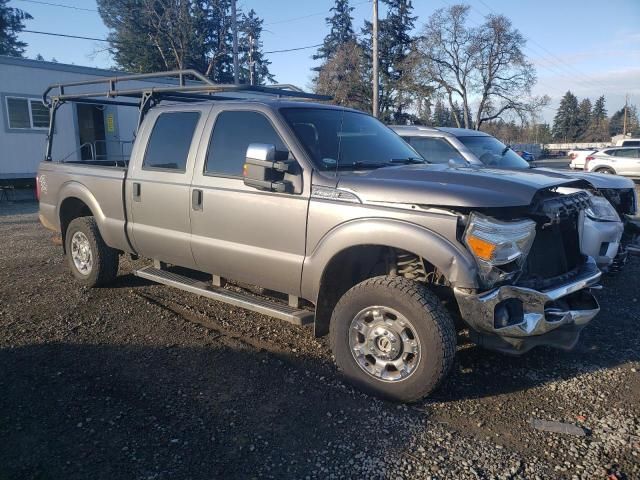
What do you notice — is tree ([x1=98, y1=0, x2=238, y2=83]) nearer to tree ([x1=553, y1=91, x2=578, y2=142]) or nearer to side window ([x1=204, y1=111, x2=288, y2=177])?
side window ([x1=204, y1=111, x2=288, y2=177])

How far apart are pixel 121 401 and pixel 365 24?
51.9 metres

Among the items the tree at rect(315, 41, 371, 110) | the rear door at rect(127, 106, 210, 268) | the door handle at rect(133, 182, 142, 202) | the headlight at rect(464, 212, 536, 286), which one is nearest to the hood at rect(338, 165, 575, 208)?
the headlight at rect(464, 212, 536, 286)

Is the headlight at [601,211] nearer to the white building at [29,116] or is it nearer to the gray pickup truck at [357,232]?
the gray pickup truck at [357,232]

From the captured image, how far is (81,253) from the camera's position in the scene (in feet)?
20.0

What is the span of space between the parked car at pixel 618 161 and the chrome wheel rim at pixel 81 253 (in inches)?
781

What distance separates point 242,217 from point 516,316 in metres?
2.21

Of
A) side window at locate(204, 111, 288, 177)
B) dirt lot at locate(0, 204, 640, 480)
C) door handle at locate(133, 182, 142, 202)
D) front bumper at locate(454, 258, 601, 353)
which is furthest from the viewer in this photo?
door handle at locate(133, 182, 142, 202)

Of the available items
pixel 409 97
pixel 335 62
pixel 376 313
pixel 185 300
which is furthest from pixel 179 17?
pixel 376 313

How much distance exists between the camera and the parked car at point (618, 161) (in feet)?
67.4

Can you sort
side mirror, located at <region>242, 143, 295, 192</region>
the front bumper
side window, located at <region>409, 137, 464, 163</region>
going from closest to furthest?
the front bumper, side mirror, located at <region>242, 143, 295, 192</region>, side window, located at <region>409, 137, 464, 163</region>

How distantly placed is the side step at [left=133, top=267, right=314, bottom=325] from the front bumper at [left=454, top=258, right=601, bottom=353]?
1.26 m

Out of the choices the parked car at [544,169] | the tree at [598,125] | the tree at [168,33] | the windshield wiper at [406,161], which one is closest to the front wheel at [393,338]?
the windshield wiper at [406,161]

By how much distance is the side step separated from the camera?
3.91 metres

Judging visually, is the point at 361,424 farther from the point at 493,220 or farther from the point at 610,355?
the point at 610,355
